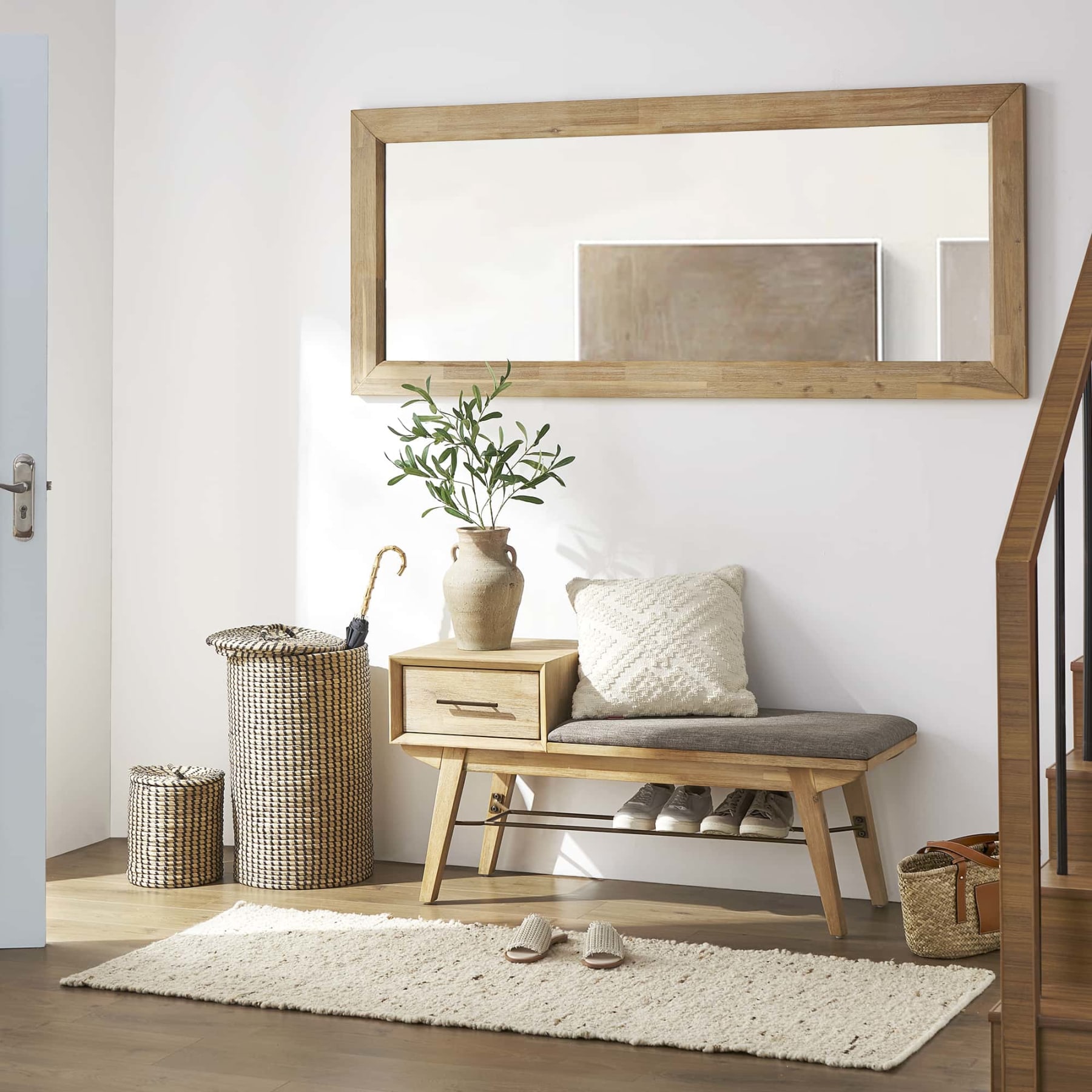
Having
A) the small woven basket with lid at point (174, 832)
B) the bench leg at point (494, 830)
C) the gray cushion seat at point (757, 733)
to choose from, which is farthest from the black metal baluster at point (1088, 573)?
the small woven basket with lid at point (174, 832)

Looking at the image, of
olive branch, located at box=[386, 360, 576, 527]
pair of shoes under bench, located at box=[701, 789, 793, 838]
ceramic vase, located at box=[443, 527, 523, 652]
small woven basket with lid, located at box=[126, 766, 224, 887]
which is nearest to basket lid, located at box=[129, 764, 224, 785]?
small woven basket with lid, located at box=[126, 766, 224, 887]

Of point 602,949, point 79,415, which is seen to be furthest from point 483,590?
point 79,415

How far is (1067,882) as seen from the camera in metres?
2.16

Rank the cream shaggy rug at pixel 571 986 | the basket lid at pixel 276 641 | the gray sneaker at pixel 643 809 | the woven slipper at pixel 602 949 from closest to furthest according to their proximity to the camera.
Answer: the cream shaggy rug at pixel 571 986 < the woven slipper at pixel 602 949 < the gray sneaker at pixel 643 809 < the basket lid at pixel 276 641

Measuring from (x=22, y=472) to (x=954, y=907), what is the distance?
7.13ft

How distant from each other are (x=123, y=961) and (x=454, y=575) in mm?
1169

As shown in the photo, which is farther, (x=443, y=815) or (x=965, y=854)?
(x=443, y=815)

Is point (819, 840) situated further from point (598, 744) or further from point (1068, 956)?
point (1068, 956)

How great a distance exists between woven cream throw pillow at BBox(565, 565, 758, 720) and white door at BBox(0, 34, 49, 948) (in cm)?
124

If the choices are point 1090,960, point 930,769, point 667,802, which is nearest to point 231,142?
point 667,802

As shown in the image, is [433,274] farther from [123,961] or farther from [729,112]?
[123,961]

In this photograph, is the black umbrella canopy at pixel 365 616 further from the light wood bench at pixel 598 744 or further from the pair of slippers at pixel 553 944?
the pair of slippers at pixel 553 944

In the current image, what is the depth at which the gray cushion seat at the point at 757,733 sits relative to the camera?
3.12 metres

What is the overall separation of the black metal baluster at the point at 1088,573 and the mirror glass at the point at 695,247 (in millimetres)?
1154
